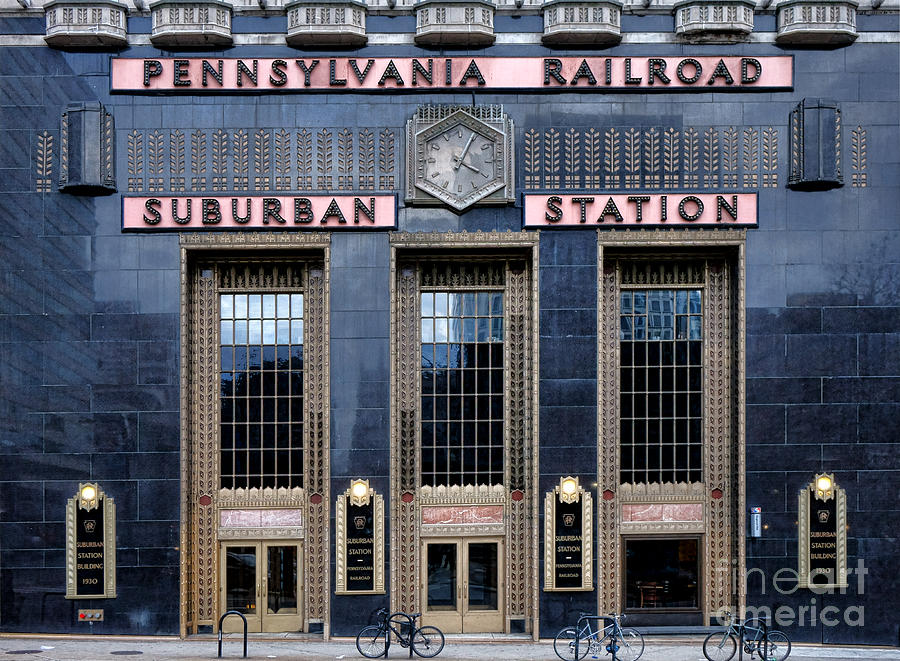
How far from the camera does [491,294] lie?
21.6 m

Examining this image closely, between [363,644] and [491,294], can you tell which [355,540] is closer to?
[363,644]

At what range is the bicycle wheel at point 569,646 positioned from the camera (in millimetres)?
18953

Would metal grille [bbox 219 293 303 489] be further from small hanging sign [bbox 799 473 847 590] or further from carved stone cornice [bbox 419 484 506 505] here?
small hanging sign [bbox 799 473 847 590]

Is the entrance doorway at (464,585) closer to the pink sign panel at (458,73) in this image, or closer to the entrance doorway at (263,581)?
the entrance doorway at (263,581)

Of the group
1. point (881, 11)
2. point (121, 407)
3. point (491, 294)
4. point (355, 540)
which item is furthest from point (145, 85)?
point (881, 11)

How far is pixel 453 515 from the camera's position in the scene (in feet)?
69.3

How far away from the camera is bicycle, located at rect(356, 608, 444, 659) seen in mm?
19047

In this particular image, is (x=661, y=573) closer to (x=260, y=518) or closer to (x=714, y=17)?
(x=260, y=518)

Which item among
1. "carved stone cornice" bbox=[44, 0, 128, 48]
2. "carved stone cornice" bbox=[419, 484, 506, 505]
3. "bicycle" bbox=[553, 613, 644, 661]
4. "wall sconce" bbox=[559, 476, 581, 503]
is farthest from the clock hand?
"bicycle" bbox=[553, 613, 644, 661]

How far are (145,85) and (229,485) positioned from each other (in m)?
9.39

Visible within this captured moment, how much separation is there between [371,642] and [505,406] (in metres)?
6.05

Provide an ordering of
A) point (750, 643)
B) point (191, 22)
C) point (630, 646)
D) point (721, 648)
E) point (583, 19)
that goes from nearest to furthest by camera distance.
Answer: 1. point (750, 643)
2. point (721, 648)
3. point (630, 646)
4. point (191, 22)
5. point (583, 19)

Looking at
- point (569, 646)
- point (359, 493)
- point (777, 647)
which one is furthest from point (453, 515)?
point (777, 647)

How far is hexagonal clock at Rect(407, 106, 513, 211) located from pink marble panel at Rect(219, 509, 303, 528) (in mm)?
7808
